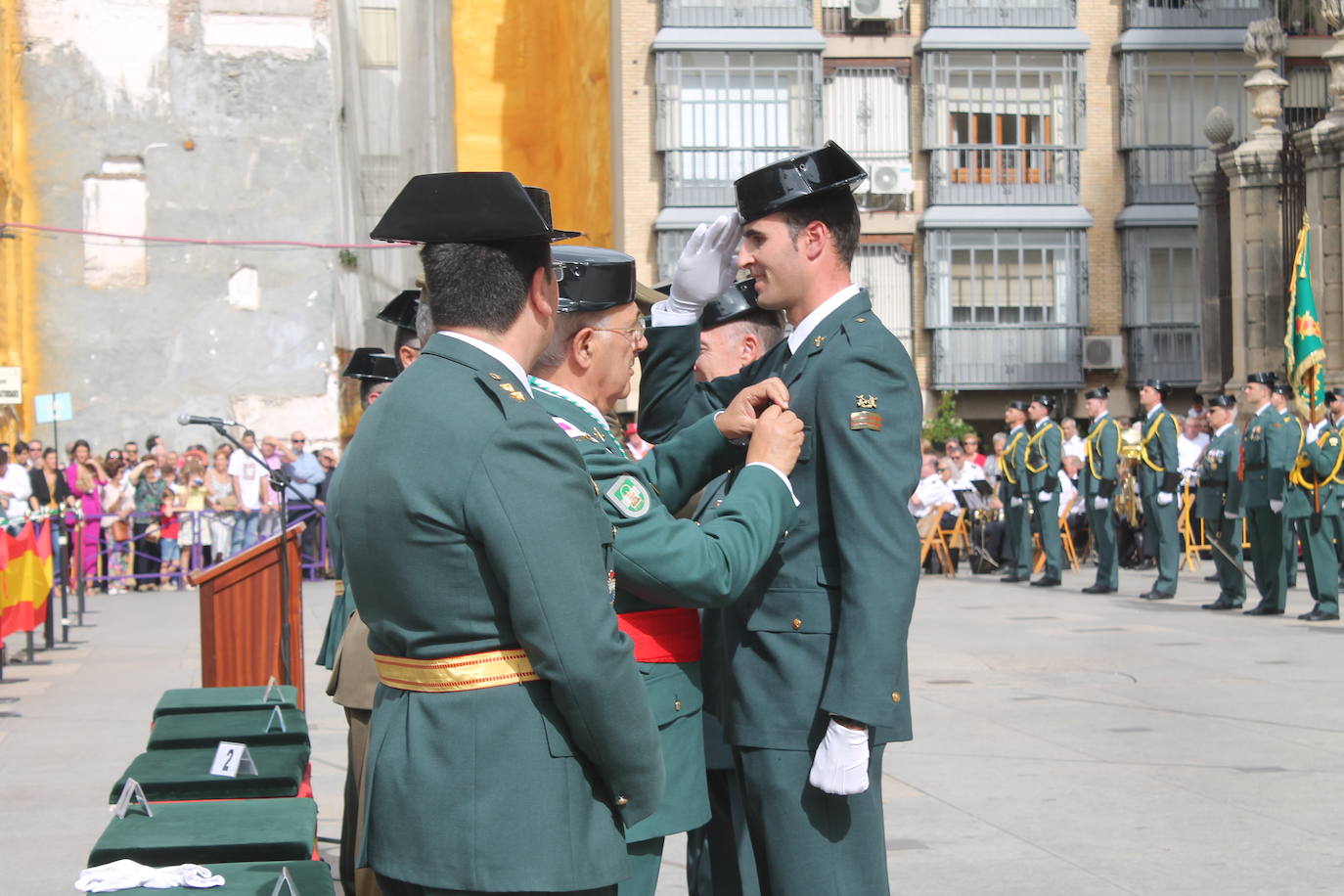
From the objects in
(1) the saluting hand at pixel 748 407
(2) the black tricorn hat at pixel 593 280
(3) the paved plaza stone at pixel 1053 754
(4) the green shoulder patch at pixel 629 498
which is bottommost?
(3) the paved plaza stone at pixel 1053 754

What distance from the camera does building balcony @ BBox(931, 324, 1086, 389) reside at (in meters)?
31.4

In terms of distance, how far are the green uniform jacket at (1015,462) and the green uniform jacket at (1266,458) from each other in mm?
4178

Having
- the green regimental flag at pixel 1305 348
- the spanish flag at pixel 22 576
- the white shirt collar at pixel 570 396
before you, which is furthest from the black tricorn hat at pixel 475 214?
the green regimental flag at pixel 1305 348

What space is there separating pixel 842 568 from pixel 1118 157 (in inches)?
1187

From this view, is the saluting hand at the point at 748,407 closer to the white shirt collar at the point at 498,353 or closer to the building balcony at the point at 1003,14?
the white shirt collar at the point at 498,353

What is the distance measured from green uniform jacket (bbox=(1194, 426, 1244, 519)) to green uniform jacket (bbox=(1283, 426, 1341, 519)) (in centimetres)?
105

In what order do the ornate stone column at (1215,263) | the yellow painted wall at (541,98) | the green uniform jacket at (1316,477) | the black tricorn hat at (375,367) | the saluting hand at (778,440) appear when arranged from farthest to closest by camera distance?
the yellow painted wall at (541,98) < the ornate stone column at (1215,263) < the green uniform jacket at (1316,477) < the black tricorn hat at (375,367) < the saluting hand at (778,440)

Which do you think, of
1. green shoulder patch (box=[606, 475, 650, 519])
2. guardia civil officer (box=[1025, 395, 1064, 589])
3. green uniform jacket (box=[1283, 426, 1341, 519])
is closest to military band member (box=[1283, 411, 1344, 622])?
green uniform jacket (box=[1283, 426, 1341, 519])

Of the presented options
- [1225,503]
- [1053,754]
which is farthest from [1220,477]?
[1053,754]

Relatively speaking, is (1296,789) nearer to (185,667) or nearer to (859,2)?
(185,667)

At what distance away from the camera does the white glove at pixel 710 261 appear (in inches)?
168

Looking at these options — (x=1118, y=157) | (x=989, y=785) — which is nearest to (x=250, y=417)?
(x=1118, y=157)

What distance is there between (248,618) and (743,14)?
83.9ft

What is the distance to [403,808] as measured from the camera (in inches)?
112
